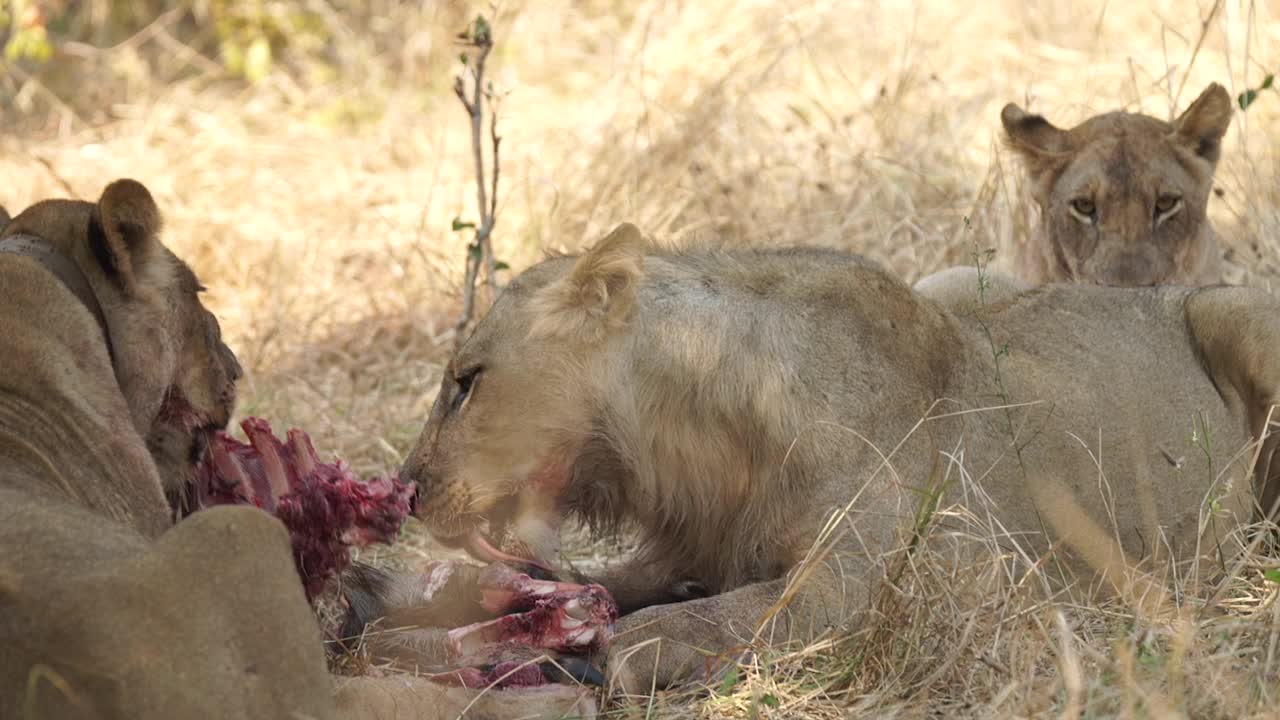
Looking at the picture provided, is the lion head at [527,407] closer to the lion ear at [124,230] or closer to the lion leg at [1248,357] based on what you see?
the lion ear at [124,230]

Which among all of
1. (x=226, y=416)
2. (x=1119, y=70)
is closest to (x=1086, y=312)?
(x=226, y=416)

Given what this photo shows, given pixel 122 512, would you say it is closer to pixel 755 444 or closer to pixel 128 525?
pixel 128 525

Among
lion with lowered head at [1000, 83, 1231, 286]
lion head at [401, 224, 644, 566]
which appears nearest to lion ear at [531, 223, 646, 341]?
lion head at [401, 224, 644, 566]

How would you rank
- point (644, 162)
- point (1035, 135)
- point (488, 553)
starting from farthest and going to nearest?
point (644, 162) → point (1035, 135) → point (488, 553)

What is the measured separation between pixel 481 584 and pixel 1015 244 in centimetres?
366

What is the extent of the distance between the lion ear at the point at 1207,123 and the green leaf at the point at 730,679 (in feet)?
12.1

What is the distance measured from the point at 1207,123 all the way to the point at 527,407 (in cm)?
359

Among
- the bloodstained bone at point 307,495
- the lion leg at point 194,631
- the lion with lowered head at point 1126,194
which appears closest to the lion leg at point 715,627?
the bloodstained bone at point 307,495

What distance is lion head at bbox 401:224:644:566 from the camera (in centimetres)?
392

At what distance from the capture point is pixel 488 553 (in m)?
4.12

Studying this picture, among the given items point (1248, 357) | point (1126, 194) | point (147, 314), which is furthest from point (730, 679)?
point (1126, 194)

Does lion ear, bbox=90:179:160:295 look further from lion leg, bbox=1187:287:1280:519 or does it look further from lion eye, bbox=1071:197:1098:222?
lion eye, bbox=1071:197:1098:222

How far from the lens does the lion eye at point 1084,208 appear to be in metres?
6.41

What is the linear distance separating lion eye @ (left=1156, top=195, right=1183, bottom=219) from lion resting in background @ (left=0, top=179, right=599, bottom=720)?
3702mm
